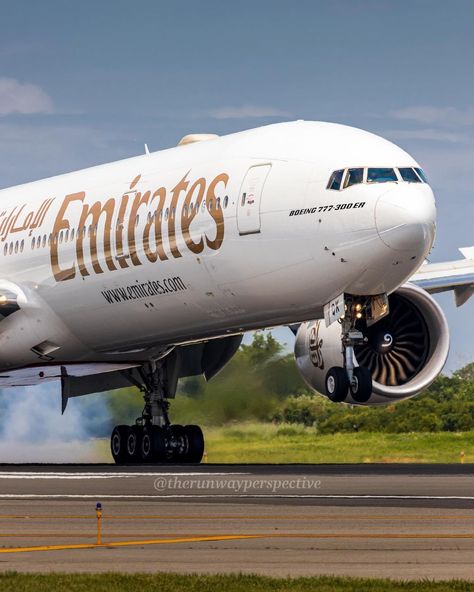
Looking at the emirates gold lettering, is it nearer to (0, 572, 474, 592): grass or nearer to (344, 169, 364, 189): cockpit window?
(344, 169, 364, 189): cockpit window

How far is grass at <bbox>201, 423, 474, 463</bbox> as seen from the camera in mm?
37812

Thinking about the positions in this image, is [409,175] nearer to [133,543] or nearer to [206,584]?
[133,543]

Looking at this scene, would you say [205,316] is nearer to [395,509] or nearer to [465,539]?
[395,509]

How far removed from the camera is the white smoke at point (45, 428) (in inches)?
1551

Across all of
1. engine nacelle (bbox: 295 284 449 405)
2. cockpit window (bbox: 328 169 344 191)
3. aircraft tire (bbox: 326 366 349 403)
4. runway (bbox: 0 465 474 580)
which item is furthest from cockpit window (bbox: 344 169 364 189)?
engine nacelle (bbox: 295 284 449 405)

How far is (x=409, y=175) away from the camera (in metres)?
27.4

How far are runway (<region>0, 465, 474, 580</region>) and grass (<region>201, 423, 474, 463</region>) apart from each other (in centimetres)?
991

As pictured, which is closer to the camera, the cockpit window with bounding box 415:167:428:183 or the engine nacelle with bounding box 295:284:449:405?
the cockpit window with bounding box 415:167:428:183

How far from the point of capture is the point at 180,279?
30.0 meters

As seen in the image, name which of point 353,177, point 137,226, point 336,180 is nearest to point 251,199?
point 336,180

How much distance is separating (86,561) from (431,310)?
19629mm

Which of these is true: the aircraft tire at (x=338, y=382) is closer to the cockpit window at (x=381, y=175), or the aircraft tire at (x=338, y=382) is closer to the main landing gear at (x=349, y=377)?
the main landing gear at (x=349, y=377)

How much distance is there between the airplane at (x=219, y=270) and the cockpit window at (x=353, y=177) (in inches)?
1.4

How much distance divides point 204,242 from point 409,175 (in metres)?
4.33
